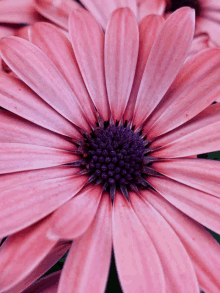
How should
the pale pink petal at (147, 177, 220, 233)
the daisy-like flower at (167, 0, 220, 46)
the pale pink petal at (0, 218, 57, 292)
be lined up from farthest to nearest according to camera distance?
the daisy-like flower at (167, 0, 220, 46) → the pale pink petal at (147, 177, 220, 233) → the pale pink petal at (0, 218, 57, 292)

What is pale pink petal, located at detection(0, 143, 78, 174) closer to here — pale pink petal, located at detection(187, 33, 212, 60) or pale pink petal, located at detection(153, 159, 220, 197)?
pale pink petal, located at detection(153, 159, 220, 197)

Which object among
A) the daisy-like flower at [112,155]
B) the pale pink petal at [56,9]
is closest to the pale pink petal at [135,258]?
the daisy-like flower at [112,155]

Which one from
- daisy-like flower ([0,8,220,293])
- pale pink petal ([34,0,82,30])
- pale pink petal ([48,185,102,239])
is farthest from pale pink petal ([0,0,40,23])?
pale pink petal ([48,185,102,239])

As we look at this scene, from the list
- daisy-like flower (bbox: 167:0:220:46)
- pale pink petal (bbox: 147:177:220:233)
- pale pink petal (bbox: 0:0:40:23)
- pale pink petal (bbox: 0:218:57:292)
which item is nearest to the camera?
pale pink petal (bbox: 0:218:57:292)

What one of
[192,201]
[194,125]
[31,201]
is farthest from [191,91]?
[31,201]

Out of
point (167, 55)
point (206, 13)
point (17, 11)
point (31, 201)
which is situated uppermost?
point (17, 11)

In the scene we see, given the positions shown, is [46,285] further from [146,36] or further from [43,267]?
[146,36]

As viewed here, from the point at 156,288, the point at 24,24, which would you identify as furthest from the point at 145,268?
the point at 24,24
